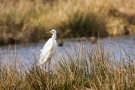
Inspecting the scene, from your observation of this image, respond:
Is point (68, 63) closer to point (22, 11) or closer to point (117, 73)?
point (117, 73)

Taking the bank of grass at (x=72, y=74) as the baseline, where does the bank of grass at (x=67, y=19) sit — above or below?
below

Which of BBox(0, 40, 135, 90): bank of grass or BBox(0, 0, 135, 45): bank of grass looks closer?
BBox(0, 40, 135, 90): bank of grass

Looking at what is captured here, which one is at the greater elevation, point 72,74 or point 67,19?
point 72,74

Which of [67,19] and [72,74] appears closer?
[72,74]

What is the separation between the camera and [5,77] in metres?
7.61

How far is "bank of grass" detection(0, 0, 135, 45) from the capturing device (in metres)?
20.1

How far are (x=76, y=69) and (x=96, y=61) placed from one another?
42 cm

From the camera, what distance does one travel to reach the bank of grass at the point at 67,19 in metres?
20.1

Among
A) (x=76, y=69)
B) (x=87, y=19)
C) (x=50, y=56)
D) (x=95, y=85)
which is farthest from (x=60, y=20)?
(x=95, y=85)

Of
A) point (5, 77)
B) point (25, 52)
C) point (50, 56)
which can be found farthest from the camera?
point (25, 52)

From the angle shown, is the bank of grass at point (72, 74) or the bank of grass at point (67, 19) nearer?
the bank of grass at point (72, 74)

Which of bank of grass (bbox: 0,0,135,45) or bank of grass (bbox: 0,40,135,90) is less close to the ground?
bank of grass (bbox: 0,40,135,90)

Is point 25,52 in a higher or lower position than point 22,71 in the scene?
lower

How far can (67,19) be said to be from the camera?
22.0 metres
